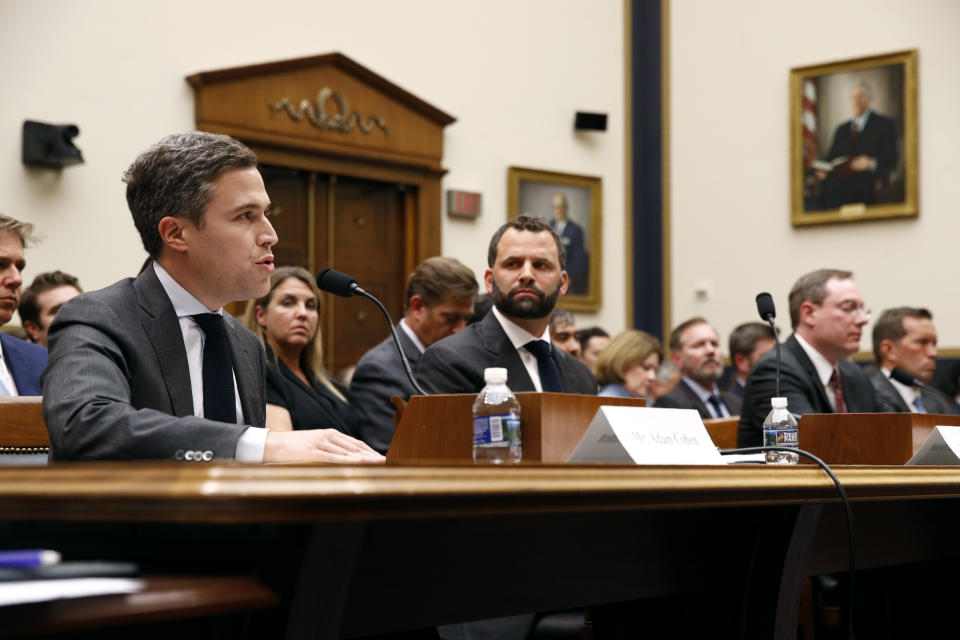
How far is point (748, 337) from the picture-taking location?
758cm

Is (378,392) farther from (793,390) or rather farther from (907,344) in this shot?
(907,344)

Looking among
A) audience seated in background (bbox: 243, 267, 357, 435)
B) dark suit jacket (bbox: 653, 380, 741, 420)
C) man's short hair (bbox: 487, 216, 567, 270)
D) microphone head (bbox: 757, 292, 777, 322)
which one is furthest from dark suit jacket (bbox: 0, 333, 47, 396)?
dark suit jacket (bbox: 653, 380, 741, 420)

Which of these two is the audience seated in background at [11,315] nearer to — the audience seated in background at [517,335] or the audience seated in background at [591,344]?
the audience seated in background at [517,335]

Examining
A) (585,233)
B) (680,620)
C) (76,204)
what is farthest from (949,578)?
(585,233)

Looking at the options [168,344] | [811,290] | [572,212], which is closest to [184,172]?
[168,344]

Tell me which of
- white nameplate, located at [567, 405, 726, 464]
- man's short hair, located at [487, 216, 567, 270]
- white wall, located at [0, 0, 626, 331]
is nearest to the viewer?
white nameplate, located at [567, 405, 726, 464]

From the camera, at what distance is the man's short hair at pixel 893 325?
683 centimetres

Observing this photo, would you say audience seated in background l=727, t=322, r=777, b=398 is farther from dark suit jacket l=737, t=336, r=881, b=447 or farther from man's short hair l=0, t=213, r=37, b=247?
man's short hair l=0, t=213, r=37, b=247

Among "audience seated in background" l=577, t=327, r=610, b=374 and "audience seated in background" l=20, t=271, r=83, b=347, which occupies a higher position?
"audience seated in background" l=20, t=271, r=83, b=347

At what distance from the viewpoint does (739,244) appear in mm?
9641

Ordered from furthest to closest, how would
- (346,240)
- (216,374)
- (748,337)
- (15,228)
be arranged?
(346,240)
(748,337)
(15,228)
(216,374)

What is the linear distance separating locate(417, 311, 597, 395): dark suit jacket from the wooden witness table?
1302 millimetres

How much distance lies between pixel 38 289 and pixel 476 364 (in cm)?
256

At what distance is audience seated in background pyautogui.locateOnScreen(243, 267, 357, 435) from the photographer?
4.23 metres
